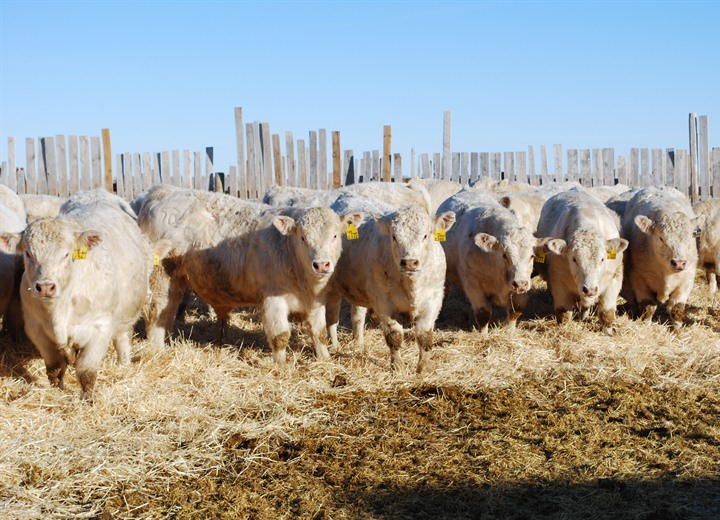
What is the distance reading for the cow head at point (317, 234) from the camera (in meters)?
7.50

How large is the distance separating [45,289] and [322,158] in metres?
11.7

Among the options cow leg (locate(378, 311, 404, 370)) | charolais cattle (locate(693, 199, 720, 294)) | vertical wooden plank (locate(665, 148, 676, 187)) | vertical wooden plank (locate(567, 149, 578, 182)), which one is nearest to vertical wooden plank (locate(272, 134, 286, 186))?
vertical wooden plank (locate(567, 149, 578, 182))

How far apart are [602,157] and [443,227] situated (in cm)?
1080

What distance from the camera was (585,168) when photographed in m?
17.7

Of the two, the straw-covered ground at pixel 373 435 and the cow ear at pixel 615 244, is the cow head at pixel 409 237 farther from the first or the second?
the cow ear at pixel 615 244

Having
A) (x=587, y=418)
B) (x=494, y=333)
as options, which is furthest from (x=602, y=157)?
(x=587, y=418)

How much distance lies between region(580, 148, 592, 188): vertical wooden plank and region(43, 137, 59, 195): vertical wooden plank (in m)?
11.5

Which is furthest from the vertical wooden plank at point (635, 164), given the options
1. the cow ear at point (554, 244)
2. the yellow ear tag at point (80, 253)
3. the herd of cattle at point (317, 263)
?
the yellow ear tag at point (80, 253)

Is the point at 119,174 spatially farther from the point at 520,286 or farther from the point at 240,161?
the point at 520,286

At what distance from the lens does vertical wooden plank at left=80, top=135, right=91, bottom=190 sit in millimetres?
17203

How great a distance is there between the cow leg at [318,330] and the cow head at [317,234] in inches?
17.2

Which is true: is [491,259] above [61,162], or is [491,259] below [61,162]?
below

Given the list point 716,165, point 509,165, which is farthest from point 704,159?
point 509,165

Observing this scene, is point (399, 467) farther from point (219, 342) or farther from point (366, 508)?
point (219, 342)
